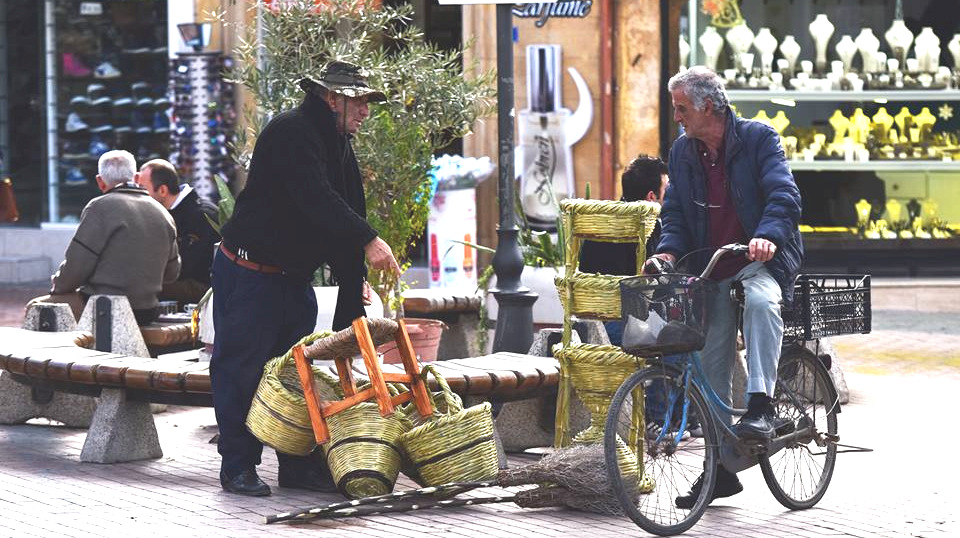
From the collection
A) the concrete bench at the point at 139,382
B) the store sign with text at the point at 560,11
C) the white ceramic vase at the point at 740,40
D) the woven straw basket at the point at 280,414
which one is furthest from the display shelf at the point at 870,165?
the woven straw basket at the point at 280,414

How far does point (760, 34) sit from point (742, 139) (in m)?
8.77

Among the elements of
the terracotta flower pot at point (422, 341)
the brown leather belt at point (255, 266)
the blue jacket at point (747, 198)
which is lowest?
the terracotta flower pot at point (422, 341)

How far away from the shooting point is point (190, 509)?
6.59 metres

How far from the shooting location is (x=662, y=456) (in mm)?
6453

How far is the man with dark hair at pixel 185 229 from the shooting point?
1027 centimetres

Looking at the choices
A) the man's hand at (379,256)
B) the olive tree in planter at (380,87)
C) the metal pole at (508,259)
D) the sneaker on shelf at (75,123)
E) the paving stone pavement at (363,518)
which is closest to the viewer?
the paving stone pavement at (363,518)

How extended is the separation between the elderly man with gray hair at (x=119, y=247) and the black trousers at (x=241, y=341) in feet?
7.86

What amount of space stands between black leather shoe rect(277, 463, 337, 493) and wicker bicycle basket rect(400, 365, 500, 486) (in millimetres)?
455

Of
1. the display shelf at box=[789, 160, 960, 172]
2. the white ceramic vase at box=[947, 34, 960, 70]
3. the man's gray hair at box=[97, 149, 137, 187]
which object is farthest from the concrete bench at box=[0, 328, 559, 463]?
the white ceramic vase at box=[947, 34, 960, 70]

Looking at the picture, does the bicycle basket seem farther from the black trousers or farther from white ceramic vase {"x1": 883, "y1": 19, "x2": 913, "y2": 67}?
white ceramic vase {"x1": 883, "y1": 19, "x2": 913, "y2": 67}

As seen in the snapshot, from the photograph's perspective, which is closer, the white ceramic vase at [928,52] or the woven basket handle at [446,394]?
the woven basket handle at [446,394]

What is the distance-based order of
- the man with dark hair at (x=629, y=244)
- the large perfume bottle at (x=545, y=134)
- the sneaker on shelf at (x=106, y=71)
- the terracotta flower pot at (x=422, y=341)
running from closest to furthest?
the man with dark hair at (x=629, y=244) < the terracotta flower pot at (x=422, y=341) < the large perfume bottle at (x=545, y=134) < the sneaker on shelf at (x=106, y=71)

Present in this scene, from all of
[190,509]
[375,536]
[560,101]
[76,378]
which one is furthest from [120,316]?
[560,101]

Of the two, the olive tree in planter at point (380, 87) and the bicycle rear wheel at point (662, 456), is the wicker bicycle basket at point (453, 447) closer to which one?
the bicycle rear wheel at point (662, 456)
